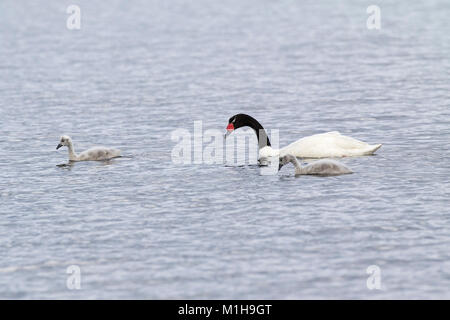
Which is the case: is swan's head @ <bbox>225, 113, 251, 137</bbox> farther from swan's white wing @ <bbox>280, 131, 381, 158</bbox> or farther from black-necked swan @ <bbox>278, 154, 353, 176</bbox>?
black-necked swan @ <bbox>278, 154, 353, 176</bbox>

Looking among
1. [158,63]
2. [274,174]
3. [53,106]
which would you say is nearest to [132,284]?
[274,174]

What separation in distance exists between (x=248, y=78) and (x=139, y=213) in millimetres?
19089

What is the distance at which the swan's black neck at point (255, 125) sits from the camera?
2380 cm

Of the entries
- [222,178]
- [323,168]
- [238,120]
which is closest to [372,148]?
[323,168]

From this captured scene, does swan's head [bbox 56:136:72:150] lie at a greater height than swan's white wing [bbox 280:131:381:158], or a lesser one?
greater

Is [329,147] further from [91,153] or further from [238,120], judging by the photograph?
[91,153]

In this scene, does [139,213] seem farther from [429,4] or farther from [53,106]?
[429,4]

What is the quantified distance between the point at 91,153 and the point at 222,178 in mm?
3591

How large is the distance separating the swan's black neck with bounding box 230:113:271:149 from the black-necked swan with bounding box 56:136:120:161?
2837 mm

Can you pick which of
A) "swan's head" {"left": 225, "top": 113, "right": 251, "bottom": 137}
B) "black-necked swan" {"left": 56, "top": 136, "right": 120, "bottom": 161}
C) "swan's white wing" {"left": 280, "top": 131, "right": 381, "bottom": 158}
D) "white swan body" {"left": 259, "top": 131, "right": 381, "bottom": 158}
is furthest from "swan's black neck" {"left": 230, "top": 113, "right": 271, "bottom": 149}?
"black-necked swan" {"left": 56, "top": 136, "right": 120, "bottom": 161}

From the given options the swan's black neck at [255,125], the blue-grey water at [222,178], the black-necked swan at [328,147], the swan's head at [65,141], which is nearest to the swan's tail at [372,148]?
the black-necked swan at [328,147]

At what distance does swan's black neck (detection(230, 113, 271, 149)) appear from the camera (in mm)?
23797

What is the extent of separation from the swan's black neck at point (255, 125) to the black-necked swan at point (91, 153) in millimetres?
2837
